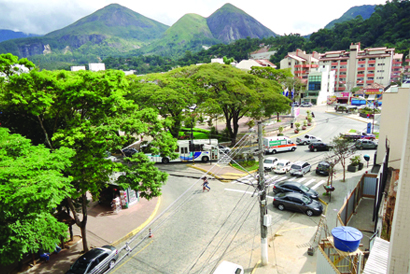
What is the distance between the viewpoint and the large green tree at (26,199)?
857 cm

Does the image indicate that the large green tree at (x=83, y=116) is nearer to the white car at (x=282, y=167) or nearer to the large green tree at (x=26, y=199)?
the large green tree at (x=26, y=199)

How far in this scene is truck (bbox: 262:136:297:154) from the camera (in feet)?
103

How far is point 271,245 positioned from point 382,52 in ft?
295

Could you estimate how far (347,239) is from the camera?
9.13m

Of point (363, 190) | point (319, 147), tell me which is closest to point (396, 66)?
point (319, 147)

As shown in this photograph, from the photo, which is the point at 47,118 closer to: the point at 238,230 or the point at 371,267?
the point at 238,230

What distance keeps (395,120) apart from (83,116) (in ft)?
67.7

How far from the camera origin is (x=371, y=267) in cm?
806

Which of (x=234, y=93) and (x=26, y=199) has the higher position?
(x=234, y=93)

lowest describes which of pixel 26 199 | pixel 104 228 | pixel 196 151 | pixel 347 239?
pixel 104 228

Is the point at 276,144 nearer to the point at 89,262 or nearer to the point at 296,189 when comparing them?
the point at 296,189

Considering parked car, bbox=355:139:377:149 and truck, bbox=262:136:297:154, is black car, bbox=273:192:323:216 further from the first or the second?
parked car, bbox=355:139:377:149

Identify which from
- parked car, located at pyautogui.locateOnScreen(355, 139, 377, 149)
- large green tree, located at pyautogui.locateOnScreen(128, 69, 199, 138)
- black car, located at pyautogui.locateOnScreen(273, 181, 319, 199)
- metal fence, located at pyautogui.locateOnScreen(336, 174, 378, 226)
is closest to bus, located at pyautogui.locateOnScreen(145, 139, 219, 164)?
large green tree, located at pyautogui.locateOnScreen(128, 69, 199, 138)

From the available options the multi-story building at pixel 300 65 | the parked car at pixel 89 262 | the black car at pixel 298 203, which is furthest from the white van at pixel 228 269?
the multi-story building at pixel 300 65
